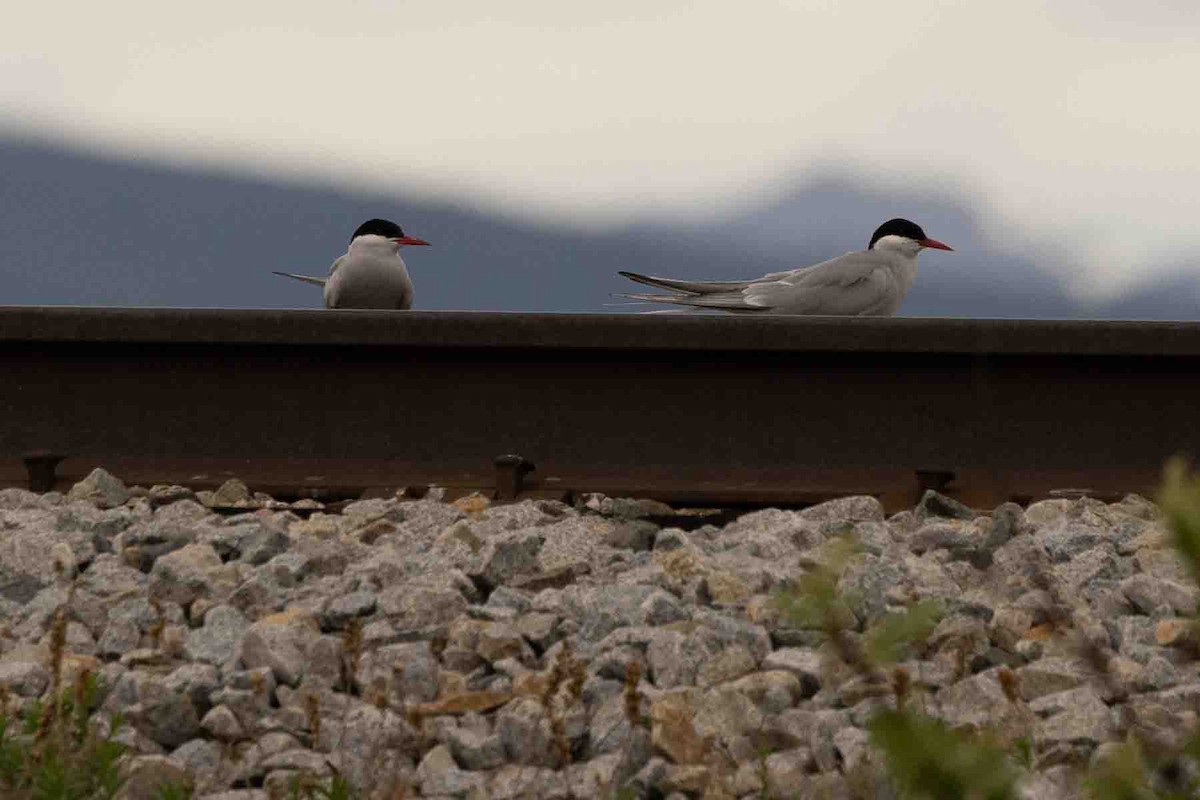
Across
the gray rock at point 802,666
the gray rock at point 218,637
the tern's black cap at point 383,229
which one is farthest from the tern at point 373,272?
the gray rock at point 802,666

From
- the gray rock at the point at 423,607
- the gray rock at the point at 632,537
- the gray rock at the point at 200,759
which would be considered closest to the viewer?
the gray rock at the point at 200,759

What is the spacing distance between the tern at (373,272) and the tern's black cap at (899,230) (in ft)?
9.36

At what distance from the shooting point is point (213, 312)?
7.35m

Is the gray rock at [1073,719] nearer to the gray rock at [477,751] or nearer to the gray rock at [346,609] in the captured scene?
the gray rock at [477,751]

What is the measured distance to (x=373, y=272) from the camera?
31.6 ft

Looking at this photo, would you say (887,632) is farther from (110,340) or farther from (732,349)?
(110,340)

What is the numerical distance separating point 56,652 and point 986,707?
231 cm

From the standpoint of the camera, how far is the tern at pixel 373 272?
9.66m

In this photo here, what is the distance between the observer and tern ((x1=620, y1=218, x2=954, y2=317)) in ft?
28.1

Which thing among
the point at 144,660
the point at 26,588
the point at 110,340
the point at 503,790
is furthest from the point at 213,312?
the point at 503,790

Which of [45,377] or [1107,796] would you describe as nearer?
[1107,796]

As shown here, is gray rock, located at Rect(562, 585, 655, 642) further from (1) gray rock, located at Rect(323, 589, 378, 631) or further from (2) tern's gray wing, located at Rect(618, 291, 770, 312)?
(2) tern's gray wing, located at Rect(618, 291, 770, 312)

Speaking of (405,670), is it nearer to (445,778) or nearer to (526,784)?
(445,778)

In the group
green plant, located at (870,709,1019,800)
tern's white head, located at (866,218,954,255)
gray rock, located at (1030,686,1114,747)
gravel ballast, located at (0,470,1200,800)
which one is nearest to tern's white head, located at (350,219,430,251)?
tern's white head, located at (866,218,954,255)
